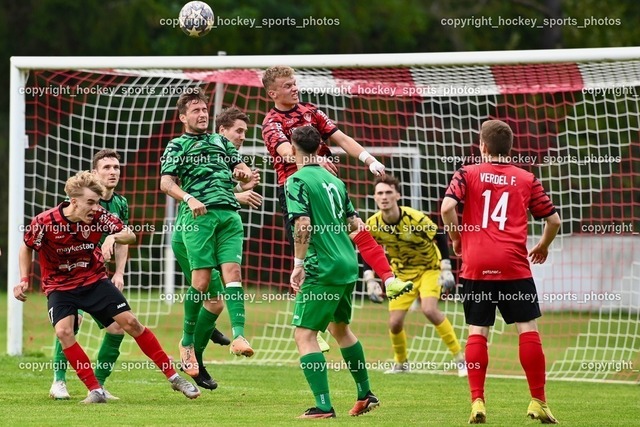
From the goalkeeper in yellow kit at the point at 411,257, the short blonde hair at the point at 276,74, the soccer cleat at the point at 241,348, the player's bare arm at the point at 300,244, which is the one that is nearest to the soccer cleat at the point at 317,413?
the soccer cleat at the point at 241,348

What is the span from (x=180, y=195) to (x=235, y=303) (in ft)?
3.04

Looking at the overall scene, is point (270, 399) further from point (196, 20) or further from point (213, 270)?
point (196, 20)

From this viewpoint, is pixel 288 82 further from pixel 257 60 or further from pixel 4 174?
pixel 4 174

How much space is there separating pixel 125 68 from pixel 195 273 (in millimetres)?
3535

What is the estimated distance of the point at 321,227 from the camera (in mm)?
7590

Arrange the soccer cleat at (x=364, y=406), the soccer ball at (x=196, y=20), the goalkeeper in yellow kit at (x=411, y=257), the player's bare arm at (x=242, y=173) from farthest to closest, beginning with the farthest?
the goalkeeper in yellow kit at (x=411, y=257)
the soccer ball at (x=196, y=20)
the player's bare arm at (x=242, y=173)
the soccer cleat at (x=364, y=406)

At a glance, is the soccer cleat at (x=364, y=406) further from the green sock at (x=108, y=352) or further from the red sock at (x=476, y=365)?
the green sock at (x=108, y=352)

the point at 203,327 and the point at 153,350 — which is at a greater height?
the point at 203,327

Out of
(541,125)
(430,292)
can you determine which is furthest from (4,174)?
(430,292)

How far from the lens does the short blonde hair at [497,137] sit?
301 inches

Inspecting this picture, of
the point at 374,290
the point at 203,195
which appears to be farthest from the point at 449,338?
the point at 203,195

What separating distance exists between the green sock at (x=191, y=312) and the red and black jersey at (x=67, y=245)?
35.3 inches

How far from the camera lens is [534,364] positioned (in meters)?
7.60

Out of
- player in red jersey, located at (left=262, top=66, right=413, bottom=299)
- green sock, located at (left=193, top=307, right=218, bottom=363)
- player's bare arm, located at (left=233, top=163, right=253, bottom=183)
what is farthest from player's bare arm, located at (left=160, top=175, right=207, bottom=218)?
green sock, located at (left=193, top=307, right=218, bottom=363)
